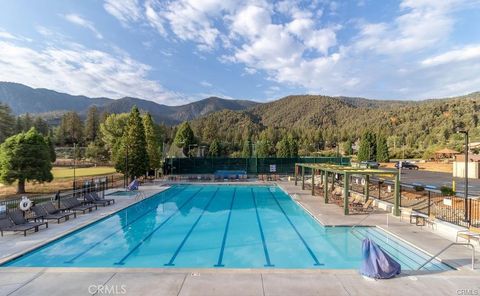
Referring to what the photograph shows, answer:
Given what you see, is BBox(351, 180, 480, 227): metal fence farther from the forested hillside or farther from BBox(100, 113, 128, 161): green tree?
the forested hillside

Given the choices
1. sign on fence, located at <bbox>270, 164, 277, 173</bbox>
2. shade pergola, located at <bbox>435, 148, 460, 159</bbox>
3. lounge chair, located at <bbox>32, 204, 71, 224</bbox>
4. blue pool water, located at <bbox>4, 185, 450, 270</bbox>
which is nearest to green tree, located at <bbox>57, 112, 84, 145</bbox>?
sign on fence, located at <bbox>270, 164, 277, 173</bbox>

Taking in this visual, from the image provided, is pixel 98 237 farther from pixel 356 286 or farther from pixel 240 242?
pixel 356 286

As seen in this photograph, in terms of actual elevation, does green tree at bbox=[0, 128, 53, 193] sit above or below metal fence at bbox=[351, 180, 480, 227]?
above

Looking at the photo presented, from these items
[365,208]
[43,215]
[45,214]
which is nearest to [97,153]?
[45,214]

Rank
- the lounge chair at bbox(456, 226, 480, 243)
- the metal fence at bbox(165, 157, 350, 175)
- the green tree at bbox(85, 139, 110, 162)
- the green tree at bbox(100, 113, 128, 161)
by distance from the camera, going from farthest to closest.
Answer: the green tree at bbox(85, 139, 110, 162) → the green tree at bbox(100, 113, 128, 161) → the metal fence at bbox(165, 157, 350, 175) → the lounge chair at bbox(456, 226, 480, 243)

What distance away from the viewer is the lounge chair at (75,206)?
41.7ft

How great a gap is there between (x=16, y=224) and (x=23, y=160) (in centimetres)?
1036

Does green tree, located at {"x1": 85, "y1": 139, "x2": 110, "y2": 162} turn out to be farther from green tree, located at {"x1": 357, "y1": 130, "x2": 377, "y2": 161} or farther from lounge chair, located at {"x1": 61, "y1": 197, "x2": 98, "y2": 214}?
lounge chair, located at {"x1": 61, "y1": 197, "x2": 98, "y2": 214}

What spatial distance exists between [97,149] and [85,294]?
5436 cm

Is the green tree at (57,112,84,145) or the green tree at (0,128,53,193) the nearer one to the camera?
the green tree at (0,128,53,193)

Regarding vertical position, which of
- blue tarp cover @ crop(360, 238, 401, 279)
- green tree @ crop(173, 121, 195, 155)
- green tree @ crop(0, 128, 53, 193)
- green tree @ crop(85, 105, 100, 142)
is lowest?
blue tarp cover @ crop(360, 238, 401, 279)

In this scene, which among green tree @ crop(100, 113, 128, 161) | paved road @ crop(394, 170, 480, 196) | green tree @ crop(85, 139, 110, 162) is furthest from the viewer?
green tree @ crop(85, 139, 110, 162)

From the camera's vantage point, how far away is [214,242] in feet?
32.6

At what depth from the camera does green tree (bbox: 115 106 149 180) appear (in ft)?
82.6
